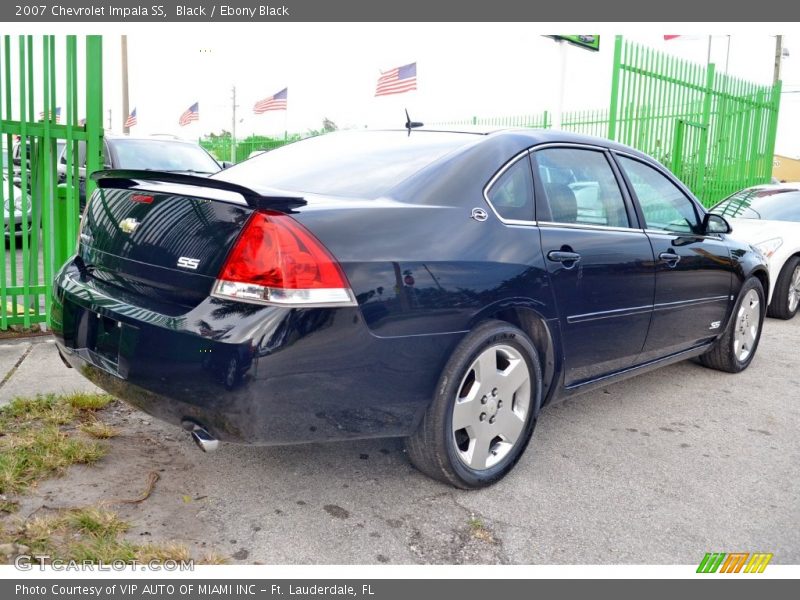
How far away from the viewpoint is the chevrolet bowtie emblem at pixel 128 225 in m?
2.85

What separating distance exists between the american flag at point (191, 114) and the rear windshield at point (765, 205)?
840 inches

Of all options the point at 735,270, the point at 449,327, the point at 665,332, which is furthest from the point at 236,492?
the point at 735,270

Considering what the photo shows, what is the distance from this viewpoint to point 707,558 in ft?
8.73

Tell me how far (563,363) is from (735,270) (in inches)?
82.2

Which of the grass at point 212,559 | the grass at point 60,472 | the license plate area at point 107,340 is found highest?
the license plate area at point 107,340

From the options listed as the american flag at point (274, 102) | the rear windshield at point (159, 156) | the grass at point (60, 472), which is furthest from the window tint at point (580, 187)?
the american flag at point (274, 102)

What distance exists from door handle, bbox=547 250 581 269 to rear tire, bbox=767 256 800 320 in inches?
197

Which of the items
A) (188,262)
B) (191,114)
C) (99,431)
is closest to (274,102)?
(191,114)

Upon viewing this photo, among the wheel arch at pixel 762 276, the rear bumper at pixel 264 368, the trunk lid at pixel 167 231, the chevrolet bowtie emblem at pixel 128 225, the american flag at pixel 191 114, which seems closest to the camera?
the rear bumper at pixel 264 368

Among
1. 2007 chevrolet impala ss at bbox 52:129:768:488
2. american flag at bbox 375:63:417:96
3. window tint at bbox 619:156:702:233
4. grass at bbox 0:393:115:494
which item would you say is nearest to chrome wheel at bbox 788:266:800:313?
window tint at bbox 619:156:702:233

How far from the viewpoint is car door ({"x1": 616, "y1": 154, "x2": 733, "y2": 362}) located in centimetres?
408

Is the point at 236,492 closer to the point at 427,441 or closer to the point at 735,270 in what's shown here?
the point at 427,441

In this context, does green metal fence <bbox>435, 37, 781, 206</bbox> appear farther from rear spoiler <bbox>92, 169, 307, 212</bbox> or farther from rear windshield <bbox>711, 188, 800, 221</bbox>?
rear spoiler <bbox>92, 169, 307, 212</bbox>

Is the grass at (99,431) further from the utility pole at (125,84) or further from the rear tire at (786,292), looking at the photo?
the utility pole at (125,84)
